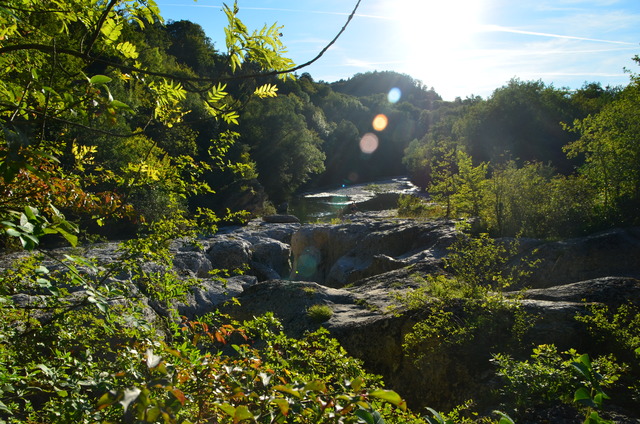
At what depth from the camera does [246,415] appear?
3.52 ft

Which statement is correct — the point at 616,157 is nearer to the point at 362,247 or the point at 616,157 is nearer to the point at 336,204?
the point at 362,247

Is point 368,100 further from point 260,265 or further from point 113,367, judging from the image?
point 113,367

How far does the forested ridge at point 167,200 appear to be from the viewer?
1.41 meters

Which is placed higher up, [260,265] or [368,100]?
[368,100]

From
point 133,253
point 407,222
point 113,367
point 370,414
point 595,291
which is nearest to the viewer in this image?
point 370,414

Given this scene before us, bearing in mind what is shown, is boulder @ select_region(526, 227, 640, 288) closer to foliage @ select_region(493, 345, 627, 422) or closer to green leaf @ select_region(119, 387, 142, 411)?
foliage @ select_region(493, 345, 627, 422)

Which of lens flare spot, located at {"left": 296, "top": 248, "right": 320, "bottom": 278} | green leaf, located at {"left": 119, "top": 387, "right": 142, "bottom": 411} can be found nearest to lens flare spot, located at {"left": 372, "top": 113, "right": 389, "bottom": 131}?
lens flare spot, located at {"left": 296, "top": 248, "right": 320, "bottom": 278}

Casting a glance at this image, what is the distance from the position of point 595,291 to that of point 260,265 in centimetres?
1218

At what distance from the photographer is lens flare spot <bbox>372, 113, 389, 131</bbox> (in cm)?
8162

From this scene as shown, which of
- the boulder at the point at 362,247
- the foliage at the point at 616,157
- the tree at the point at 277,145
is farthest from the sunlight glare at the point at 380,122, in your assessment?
the foliage at the point at 616,157

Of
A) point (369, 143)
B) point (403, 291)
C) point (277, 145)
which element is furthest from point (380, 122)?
point (403, 291)

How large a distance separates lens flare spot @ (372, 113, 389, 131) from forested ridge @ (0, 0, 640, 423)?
40.7 meters

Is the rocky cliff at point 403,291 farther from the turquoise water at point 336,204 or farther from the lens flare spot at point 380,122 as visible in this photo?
the lens flare spot at point 380,122

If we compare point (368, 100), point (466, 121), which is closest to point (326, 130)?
point (466, 121)
